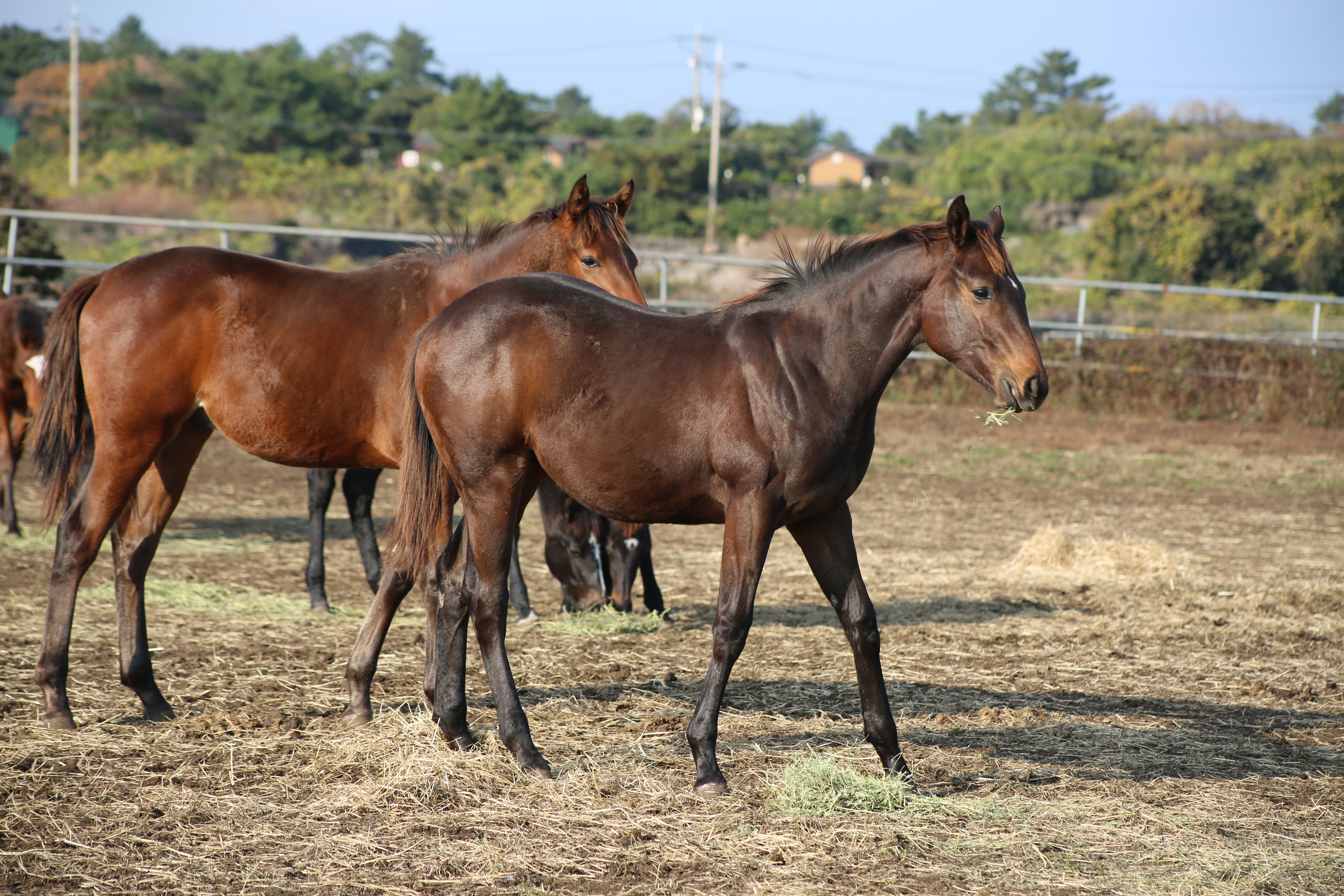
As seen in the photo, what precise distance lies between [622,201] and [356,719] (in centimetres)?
279

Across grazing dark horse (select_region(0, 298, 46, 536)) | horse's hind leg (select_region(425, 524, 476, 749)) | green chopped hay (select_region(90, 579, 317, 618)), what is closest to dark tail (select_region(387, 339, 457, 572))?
horse's hind leg (select_region(425, 524, 476, 749))

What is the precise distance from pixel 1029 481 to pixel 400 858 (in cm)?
936

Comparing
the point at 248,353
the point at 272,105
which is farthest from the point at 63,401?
the point at 272,105

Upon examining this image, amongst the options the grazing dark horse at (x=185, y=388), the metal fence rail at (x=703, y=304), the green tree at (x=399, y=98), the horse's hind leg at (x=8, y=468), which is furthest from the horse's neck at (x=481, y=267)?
the green tree at (x=399, y=98)

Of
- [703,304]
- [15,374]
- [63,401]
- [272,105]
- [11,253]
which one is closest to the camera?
[63,401]

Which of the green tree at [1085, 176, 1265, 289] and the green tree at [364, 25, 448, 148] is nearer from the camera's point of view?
the green tree at [1085, 176, 1265, 289]

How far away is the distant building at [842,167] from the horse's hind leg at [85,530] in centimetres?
6358

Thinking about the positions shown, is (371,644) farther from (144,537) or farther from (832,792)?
(832,792)

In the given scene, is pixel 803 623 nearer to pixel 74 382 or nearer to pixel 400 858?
pixel 400 858

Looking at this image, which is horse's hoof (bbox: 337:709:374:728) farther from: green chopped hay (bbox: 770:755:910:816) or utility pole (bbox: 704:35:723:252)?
utility pole (bbox: 704:35:723:252)

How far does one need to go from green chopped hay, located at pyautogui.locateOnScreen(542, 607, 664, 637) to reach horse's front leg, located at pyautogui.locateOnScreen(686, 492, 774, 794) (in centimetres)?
225

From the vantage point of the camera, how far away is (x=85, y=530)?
414cm

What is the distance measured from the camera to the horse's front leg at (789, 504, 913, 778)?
3.63m

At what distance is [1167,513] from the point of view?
9.39 metres
